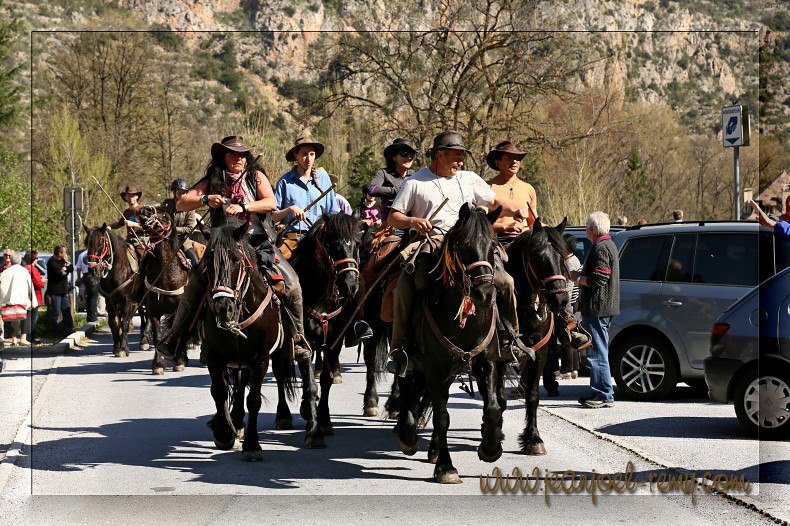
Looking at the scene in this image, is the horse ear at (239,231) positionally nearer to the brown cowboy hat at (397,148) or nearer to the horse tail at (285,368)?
the horse tail at (285,368)

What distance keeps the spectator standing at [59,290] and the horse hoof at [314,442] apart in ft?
54.3

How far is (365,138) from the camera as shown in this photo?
2453 cm

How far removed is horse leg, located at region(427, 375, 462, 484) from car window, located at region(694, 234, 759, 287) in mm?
6014

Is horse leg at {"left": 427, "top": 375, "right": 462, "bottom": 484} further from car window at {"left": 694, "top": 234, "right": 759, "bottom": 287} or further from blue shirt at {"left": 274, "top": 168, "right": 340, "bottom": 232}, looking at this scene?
car window at {"left": 694, "top": 234, "right": 759, "bottom": 287}

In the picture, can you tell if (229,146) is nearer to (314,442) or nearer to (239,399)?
(239,399)

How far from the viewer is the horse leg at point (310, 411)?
10.6m

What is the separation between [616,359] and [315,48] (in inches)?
532

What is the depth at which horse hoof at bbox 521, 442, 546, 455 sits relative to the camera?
10.1m

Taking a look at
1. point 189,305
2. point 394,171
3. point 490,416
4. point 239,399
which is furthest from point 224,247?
point 394,171

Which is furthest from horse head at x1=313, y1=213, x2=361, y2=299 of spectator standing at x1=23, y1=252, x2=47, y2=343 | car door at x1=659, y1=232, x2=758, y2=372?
spectator standing at x1=23, y1=252, x2=47, y2=343

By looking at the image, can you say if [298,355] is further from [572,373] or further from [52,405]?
[572,373]

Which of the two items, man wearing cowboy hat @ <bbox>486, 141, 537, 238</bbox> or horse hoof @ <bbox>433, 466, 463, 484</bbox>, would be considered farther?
man wearing cowboy hat @ <bbox>486, 141, 537, 238</bbox>

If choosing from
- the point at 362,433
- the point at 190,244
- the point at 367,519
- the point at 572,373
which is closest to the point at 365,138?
the point at 190,244

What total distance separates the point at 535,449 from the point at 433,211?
93.5 inches
